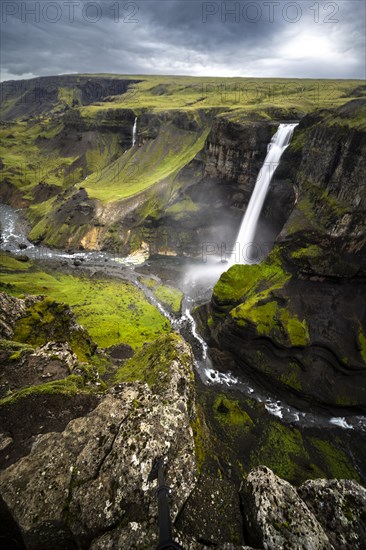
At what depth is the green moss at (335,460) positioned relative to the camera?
88.9 feet

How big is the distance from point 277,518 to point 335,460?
25251 mm

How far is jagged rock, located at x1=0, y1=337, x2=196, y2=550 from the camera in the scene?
8625 mm

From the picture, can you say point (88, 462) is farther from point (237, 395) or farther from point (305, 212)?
point (305, 212)

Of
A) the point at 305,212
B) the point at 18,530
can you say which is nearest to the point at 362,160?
the point at 305,212

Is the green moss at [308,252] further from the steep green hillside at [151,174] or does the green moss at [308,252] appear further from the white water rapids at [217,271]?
the white water rapids at [217,271]

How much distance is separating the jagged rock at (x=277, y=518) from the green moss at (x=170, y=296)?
150ft

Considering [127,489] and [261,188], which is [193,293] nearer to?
[261,188]

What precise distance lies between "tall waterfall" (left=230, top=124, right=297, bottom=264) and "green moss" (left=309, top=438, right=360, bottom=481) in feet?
150

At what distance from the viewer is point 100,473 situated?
962 cm

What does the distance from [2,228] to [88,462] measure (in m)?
111

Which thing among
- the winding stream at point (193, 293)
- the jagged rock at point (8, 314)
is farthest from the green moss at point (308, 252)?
the jagged rock at point (8, 314)

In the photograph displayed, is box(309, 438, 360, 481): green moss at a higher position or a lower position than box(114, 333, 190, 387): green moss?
lower

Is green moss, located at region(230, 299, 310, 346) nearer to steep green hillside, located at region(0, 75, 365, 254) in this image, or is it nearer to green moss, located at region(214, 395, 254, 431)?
green moss, located at region(214, 395, 254, 431)

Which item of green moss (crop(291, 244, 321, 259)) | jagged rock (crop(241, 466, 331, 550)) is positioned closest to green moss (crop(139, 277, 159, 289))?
green moss (crop(291, 244, 321, 259))
